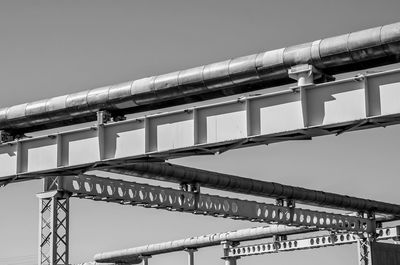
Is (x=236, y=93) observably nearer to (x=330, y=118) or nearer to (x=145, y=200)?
(x=330, y=118)

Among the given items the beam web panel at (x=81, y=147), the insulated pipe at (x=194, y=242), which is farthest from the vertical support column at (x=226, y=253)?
the beam web panel at (x=81, y=147)

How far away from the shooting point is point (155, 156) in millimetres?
23062

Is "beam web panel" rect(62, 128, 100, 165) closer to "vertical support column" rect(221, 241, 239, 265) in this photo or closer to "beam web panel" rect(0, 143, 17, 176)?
"beam web panel" rect(0, 143, 17, 176)

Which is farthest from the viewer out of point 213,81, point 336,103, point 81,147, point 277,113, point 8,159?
point 8,159

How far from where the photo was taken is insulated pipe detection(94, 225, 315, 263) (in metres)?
65.6

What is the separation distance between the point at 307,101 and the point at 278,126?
0.90 meters

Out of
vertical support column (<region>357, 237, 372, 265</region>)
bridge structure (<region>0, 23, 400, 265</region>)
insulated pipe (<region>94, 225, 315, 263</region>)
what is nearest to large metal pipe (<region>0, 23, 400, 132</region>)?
bridge structure (<region>0, 23, 400, 265</region>)

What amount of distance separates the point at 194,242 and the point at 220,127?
48157 mm

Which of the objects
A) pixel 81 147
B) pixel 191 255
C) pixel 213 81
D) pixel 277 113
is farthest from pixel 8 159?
pixel 191 255

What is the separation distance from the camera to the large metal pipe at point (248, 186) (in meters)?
36.7

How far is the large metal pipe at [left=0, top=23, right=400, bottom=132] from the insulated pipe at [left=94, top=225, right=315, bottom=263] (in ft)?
127

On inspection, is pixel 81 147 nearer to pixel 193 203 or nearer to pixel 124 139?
pixel 124 139

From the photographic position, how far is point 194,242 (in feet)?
227

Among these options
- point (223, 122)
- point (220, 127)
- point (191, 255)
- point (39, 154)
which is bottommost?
point (220, 127)
